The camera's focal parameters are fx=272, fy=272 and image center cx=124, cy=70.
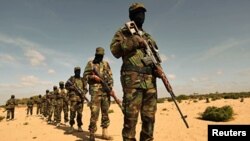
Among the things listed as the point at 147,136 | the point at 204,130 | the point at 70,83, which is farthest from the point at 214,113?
the point at 147,136

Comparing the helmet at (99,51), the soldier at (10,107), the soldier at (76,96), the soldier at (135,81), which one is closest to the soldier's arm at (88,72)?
the helmet at (99,51)

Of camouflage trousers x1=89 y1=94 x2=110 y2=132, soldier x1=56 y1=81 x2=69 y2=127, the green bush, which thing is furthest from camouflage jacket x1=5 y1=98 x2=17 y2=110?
camouflage trousers x1=89 y1=94 x2=110 y2=132

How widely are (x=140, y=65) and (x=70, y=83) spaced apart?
753cm

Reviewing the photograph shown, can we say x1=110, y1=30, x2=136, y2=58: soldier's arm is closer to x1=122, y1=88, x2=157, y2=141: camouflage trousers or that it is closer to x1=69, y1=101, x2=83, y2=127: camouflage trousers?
x1=122, y1=88, x2=157, y2=141: camouflage trousers

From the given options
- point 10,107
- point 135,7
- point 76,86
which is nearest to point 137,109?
point 135,7

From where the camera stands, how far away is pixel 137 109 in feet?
15.2

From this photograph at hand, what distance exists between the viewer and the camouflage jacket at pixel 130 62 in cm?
470

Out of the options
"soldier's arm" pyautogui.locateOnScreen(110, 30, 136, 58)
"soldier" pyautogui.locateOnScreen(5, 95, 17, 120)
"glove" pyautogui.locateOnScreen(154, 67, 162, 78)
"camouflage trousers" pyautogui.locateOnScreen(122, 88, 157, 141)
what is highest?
"soldier's arm" pyautogui.locateOnScreen(110, 30, 136, 58)

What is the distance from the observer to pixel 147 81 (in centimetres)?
477

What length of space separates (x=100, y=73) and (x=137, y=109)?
397 centimetres

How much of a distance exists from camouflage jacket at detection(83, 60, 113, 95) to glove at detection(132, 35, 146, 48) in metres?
3.76

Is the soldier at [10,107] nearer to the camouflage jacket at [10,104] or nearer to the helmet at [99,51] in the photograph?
the camouflage jacket at [10,104]

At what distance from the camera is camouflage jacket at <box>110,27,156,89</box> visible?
15.4 ft

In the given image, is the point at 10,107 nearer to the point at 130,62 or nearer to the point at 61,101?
the point at 61,101
